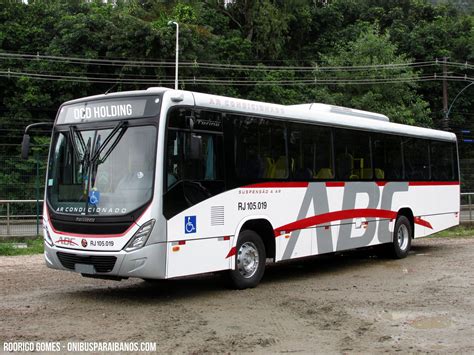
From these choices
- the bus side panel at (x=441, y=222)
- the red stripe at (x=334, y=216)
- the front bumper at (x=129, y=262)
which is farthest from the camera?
the bus side panel at (x=441, y=222)

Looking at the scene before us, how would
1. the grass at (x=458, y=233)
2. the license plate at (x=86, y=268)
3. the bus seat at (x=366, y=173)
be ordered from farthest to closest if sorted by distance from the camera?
the grass at (x=458, y=233) → the bus seat at (x=366, y=173) → the license plate at (x=86, y=268)

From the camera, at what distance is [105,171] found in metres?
8.79

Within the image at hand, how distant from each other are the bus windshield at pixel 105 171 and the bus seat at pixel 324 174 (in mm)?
4431

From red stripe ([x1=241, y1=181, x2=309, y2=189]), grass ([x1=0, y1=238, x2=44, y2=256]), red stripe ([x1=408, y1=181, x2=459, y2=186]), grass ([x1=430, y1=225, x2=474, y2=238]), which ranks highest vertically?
red stripe ([x1=408, y1=181, x2=459, y2=186])

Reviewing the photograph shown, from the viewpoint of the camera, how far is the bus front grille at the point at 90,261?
334 inches

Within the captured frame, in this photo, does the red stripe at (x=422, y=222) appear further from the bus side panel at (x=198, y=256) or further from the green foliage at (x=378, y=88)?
the green foliage at (x=378, y=88)

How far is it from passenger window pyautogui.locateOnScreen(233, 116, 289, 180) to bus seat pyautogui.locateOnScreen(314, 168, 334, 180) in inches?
41.7

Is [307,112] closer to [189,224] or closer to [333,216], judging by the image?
[333,216]

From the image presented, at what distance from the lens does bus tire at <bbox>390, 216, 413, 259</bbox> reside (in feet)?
47.9

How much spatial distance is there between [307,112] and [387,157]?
3390 millimetres

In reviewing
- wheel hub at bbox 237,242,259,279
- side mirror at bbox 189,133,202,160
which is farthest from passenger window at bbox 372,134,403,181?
side mirror at bbox 189,133,202,160

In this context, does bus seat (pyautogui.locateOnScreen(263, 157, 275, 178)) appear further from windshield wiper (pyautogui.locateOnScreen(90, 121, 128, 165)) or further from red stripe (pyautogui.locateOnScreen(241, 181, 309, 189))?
windshield wiper (pyautogui.locateOnScreen(90, 121, 128, 165))

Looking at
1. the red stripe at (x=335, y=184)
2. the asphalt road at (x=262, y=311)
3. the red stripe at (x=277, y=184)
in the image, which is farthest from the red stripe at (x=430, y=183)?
the red stripe at (x=277, y=184)

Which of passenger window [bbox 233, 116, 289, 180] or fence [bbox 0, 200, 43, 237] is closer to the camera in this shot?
passenger window [bbox 233, 116, 289, 180]
